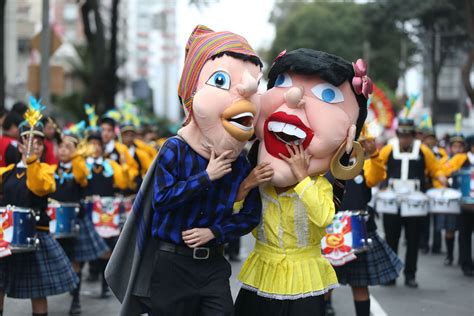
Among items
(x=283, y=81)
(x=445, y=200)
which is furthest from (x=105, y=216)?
(x=283, y=81)

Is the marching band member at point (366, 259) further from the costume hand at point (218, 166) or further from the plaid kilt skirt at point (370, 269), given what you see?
the costume hand at point (218, 166)

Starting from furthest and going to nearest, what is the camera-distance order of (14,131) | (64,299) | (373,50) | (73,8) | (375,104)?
(73,8) < (373,50) < (375,104) < (64,299) < (14,131)

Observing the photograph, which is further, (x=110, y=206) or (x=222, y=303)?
(x=110, y=206)

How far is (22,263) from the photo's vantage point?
7.24 meters

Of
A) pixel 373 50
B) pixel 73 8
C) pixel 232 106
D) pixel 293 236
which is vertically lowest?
pixel 293 236

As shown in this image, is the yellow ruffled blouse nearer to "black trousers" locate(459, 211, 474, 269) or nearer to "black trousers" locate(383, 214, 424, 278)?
"black trousers" locate(383, 214, 424, 278)

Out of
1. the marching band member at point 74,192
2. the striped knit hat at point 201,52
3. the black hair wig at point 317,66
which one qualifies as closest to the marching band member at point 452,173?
the marching band member at point 74,192

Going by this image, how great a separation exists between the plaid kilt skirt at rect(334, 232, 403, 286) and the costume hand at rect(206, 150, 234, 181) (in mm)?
3078

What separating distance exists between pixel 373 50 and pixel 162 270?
5125 cm

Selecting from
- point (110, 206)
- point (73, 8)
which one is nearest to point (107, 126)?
point (110, 206)

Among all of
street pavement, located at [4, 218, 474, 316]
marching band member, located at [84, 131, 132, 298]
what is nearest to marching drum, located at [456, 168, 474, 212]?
street pavement, located at [4, 218, 474, 316]

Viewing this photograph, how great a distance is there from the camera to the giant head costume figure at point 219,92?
499cm

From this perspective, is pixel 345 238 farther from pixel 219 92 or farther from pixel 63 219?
pixel 63 219

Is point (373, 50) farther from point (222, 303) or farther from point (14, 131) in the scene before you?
point (222, 303)
